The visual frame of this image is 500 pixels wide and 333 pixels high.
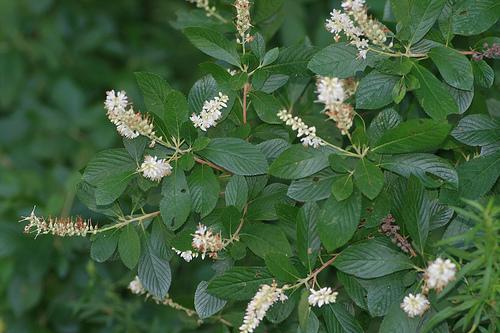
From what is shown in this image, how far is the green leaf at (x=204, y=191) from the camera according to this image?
1.71 m

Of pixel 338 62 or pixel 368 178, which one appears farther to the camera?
pixel 338 62

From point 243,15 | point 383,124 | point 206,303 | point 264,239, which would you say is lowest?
point 206,303

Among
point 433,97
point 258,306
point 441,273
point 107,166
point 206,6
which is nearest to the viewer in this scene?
point 441,273

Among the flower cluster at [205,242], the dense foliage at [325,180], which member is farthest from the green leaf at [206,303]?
the flower cluster at [205,242]

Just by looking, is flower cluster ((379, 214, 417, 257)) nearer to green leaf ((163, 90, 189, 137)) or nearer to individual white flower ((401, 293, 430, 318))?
individual white flower ((401, 293, 430, 318))

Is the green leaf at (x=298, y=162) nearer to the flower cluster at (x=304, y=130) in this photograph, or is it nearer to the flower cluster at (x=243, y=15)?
the flower cluster at (x=304, y=130)

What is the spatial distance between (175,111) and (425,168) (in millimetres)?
533

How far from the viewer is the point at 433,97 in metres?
1.69

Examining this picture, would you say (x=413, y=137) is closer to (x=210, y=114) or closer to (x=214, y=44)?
(x=210, y=114)

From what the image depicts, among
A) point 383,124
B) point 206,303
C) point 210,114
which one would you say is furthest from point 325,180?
point 206,303

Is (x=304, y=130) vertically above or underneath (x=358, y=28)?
underneath

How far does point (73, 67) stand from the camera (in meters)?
4.06

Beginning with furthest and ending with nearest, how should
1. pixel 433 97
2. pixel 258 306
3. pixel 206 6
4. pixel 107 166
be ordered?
pixel 206 6, pixel 107 166, pixel 433 97, pixel 258 306

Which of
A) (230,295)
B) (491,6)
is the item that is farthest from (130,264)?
(491,6)
